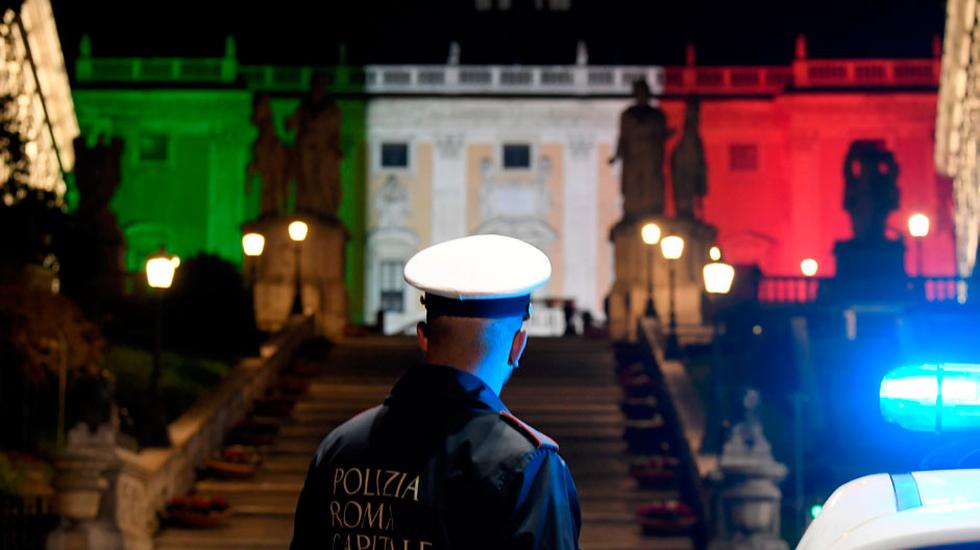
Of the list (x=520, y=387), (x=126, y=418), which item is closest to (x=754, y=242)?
(x=520, y=387)

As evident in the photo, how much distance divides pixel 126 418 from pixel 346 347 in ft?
26.2

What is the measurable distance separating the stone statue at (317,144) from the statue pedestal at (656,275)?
5.90 metres

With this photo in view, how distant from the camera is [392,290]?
6331 cm

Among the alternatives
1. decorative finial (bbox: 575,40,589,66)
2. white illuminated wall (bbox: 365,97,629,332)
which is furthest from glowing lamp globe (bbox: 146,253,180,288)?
decorative finial (bbox: 575,40,589,66)

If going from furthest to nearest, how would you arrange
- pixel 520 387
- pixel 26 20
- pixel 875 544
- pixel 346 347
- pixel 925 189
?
pixel 925 189
pixel 26 20
pixel 346 347
pixel 520 387
pixel 875 544

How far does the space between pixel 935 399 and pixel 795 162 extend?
60.7 metres

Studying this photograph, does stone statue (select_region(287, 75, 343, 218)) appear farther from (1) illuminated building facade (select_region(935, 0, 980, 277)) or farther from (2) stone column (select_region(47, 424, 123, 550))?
(1) illuminated building facade (select_region(935, 0, 980, 277))

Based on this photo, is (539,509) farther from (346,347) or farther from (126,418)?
(346,347)

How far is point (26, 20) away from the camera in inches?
2194

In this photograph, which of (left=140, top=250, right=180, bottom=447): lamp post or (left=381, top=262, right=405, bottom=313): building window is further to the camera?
(left=381, top=262, right=405, bottom=313): building window

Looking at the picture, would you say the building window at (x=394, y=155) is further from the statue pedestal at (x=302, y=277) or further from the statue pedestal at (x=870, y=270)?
the statue pedestal at (x=870, y=270)

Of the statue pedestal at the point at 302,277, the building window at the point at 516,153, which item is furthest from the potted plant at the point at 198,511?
the building window at the point at 516,153

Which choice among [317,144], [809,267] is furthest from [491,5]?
[317,144]

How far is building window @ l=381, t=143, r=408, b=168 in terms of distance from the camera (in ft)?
214
